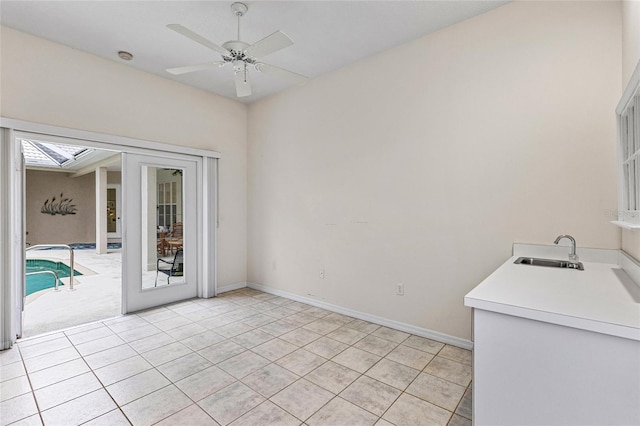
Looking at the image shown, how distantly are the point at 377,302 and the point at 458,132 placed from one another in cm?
197

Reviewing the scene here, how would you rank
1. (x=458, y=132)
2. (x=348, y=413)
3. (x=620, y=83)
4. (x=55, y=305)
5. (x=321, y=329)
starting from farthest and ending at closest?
(x=55, y=305), (x=321, y=329), (x=458, y=132), (x=620, y=83), (x=348, y=413)

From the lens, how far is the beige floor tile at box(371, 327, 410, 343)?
3.04 m

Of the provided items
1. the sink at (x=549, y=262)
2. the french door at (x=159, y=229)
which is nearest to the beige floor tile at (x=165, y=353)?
the french door at (x=159, y=229)

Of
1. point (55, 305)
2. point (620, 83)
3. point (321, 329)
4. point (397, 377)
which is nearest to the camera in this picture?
point (620, 83)

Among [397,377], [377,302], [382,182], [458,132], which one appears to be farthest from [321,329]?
[458,132]

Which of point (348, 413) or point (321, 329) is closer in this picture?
point (348, 413)

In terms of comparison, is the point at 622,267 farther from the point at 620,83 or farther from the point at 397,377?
the point at 397,377

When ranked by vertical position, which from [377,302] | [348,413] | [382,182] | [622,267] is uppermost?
[382,182]

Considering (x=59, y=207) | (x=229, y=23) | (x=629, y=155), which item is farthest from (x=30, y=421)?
(x=59, y=207)

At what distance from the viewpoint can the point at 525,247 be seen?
2.49 m

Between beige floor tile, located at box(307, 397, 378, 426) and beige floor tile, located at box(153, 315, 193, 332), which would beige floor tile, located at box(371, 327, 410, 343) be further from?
beige floor tile, located at box(153, 315, 193, 332)

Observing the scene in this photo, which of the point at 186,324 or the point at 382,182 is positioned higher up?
the point at 382,182

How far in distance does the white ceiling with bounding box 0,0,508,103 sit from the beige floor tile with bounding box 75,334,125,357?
3.03m

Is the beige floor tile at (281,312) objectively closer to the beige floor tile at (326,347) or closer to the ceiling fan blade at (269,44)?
the beige floor tile at (326,347)
